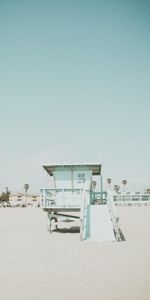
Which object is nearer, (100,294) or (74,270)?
(100,294)

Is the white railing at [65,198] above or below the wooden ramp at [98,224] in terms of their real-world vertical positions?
above

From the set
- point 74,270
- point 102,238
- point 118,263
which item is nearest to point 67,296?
point 74,270

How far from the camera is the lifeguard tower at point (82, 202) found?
12.6 meters

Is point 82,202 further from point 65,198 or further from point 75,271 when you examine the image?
point 75,271

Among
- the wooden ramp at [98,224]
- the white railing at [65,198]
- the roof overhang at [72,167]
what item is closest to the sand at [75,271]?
the wooden ramp at [98,224]

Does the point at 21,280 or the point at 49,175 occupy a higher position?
the point at 49,175

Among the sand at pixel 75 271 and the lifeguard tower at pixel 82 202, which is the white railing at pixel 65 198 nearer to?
the lifeguard tower at pixel 82 202

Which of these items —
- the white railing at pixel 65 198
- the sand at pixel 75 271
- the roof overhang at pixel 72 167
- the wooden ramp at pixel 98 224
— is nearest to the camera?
the sand at pixel 75 271

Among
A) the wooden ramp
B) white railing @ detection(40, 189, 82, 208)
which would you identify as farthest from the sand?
white railing @ detection(40, 189, 82, 208)

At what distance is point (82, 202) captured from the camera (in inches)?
526

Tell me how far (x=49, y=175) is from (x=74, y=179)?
6.20 ft

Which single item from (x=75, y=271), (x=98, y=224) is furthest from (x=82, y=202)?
(x=75, y=271)

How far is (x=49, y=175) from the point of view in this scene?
60.6 ft

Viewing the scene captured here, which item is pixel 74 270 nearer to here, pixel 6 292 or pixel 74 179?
pixel 6 292
